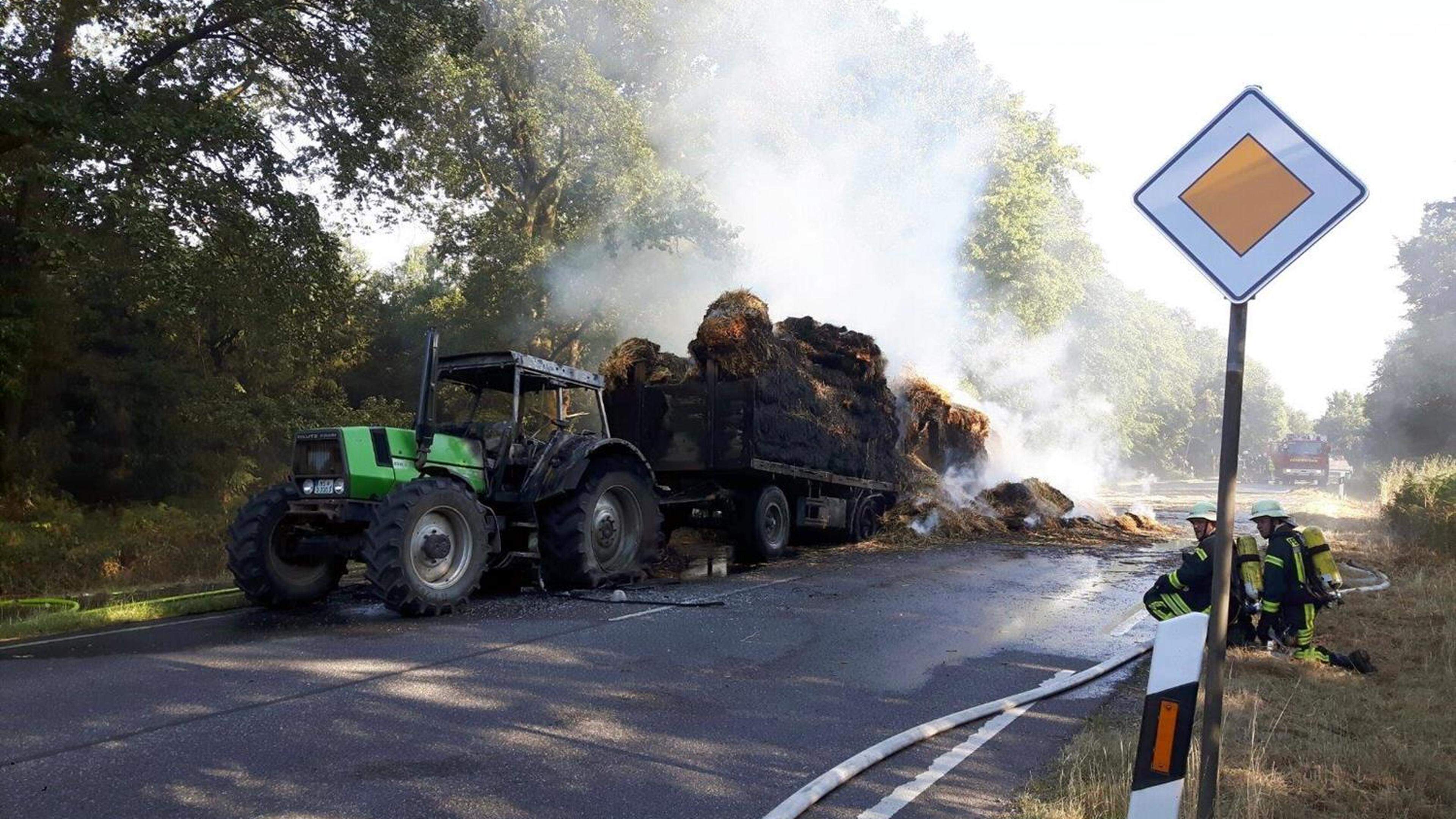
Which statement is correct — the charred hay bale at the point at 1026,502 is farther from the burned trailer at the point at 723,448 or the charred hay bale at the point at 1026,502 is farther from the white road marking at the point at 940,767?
the white road marking at the point at 940,767

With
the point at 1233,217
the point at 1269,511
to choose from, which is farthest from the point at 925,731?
the point at 1269,511

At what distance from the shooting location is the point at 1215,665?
347cm

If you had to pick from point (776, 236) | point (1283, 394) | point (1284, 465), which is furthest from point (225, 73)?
point (1283, 394)

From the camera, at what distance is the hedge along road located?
4477 millimetres

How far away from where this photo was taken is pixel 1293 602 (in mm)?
7613

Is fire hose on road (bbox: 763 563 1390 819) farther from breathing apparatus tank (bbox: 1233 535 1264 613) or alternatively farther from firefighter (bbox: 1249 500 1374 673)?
firefighter (bbox: 1249 500 1374 673)

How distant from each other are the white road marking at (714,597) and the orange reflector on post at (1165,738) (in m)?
5.83

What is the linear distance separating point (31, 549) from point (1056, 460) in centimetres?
3270

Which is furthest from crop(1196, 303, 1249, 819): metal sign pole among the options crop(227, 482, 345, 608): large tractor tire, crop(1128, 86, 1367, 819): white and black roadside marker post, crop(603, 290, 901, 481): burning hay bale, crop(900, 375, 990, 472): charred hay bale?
crop(900, 375, 990, 472): charred hay bale

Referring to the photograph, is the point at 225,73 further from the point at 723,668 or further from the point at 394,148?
the point at 723,668

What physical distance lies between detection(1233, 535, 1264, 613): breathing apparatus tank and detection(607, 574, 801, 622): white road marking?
14.6 feet

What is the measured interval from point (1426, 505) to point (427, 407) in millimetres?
14559

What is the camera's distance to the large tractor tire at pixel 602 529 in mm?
10406

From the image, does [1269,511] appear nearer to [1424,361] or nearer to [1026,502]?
[1026,502]
